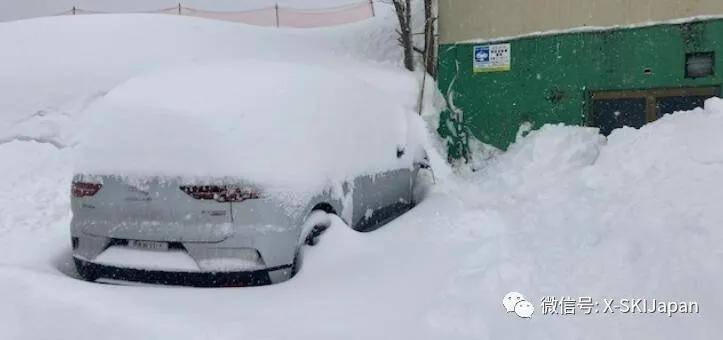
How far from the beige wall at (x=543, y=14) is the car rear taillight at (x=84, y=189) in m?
6.02

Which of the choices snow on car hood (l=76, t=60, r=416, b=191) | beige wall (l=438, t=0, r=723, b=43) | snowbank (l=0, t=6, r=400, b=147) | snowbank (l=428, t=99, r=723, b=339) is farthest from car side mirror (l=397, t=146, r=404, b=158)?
snowbank (l=0, t=6, r=400, b=147)

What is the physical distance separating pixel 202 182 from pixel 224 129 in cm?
37

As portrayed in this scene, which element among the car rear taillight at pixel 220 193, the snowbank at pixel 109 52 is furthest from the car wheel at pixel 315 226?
the snowbank at pixel 109 52

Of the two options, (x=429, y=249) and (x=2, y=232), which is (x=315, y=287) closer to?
(x=429, y=249)

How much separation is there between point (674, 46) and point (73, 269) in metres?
6.81

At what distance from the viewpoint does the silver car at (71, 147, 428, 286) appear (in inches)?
166

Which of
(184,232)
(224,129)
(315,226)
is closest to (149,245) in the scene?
(184,232)

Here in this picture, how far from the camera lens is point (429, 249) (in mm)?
5012

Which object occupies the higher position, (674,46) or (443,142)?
(674,46)

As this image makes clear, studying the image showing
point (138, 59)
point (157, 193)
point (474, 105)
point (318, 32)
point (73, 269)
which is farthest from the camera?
point (318, 32)

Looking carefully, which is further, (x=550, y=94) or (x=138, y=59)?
(x=138, y=59)

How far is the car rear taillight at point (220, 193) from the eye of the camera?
420 cm

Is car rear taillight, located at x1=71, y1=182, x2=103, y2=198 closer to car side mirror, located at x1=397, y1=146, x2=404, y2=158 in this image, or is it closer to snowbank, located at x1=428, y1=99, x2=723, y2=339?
snowbank, located at x1=428, y1=99, x2=723, y2=339

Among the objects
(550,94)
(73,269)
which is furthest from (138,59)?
(73,269)
